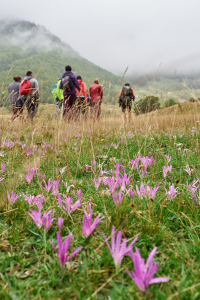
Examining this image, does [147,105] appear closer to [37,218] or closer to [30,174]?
[30,174]

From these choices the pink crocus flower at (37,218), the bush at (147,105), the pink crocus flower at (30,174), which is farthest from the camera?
the bush at (147,105)

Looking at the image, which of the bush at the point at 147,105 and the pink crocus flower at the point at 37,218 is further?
the bush at the point at 147,105

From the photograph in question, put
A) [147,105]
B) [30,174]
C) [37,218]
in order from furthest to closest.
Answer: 1. [147,105]
2. [30,174]
3. [37,218]

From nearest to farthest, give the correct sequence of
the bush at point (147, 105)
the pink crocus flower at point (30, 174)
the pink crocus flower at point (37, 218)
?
the pink crocus flower at point (37, 218), the pink crocus flower at point (30, 174), the bush at point (147, 105)

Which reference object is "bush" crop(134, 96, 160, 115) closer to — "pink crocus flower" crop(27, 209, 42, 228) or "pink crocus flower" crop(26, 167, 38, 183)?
"pink crocus flower" crop(26, 167, 38, 183)

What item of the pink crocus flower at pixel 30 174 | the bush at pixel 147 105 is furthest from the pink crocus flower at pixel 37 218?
the bush at pixel 147 105

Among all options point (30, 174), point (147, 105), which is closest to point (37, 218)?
point (30, 174)

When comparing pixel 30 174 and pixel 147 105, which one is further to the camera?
pixel 147 105

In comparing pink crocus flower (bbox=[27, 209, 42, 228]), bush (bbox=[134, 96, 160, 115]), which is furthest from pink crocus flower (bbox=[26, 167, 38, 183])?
bush (bbox=[134, 96, 160, 115])

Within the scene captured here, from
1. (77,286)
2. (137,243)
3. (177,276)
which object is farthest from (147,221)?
(77,286)

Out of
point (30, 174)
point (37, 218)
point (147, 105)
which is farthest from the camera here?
point (147, 105)

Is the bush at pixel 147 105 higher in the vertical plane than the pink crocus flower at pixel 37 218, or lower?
higher

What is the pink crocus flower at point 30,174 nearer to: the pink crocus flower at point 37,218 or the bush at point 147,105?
the pink crocus flower at point 37,218

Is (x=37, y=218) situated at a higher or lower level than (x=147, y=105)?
lower
